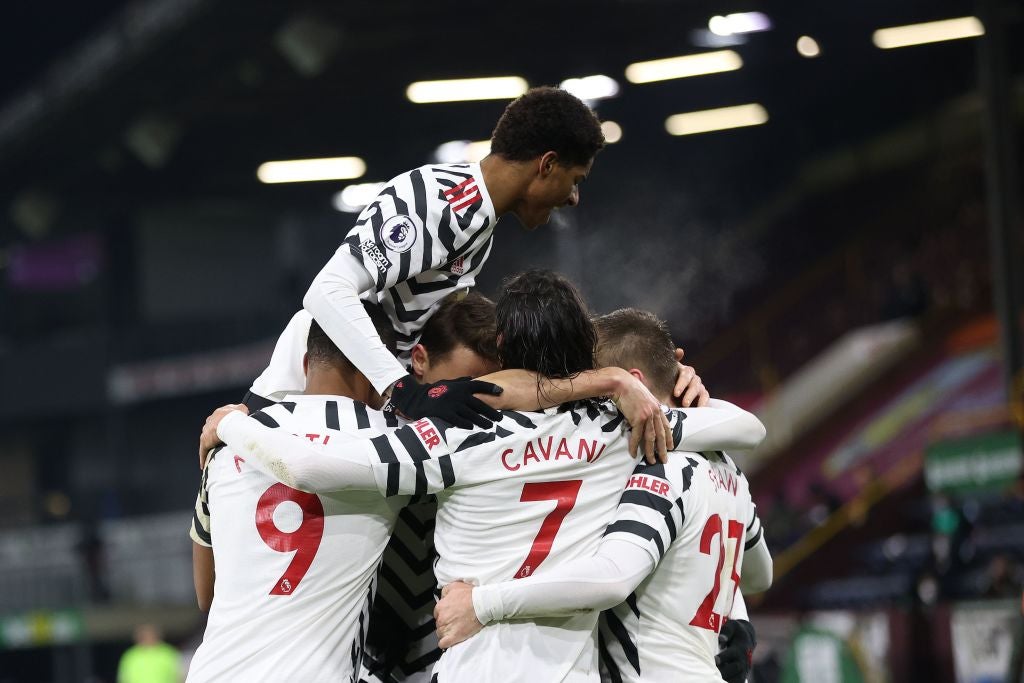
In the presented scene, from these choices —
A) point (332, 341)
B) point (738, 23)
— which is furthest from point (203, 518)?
point (738, 23)

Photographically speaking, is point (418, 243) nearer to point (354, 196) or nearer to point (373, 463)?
point (373, 463)

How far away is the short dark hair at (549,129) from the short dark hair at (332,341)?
19.1 inches

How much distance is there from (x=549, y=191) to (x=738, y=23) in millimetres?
10774

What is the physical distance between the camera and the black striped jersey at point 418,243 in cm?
291

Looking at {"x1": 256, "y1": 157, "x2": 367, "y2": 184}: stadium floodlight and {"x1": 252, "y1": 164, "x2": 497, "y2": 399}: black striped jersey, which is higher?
{"x1": 256, "y1": 157, "x2": 367, "y2": 184}: stadium floodlight

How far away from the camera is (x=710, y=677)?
259 cm

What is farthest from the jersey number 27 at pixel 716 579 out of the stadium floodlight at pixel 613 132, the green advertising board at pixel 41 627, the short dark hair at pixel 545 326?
the green advertising board at pixel 41 627

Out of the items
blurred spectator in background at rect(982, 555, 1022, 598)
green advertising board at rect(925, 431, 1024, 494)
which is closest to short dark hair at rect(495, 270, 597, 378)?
blurred spectator in background at rect(982, 555, 1022, 598)

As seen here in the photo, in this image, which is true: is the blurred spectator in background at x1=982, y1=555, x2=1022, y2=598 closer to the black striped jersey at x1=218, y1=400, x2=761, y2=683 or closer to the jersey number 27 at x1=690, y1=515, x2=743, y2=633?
the jersey number 27 at x1=690, y1=515, x2=743, y2=633

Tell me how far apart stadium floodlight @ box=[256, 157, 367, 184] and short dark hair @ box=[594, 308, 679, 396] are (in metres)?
14.1

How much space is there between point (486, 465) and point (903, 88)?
13.2 metres

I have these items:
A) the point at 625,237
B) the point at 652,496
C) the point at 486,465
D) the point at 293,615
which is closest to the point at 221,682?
the point at 293,615

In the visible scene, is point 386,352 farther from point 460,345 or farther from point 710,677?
point 710,677

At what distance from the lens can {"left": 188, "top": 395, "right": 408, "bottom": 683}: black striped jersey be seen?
2.56 m
